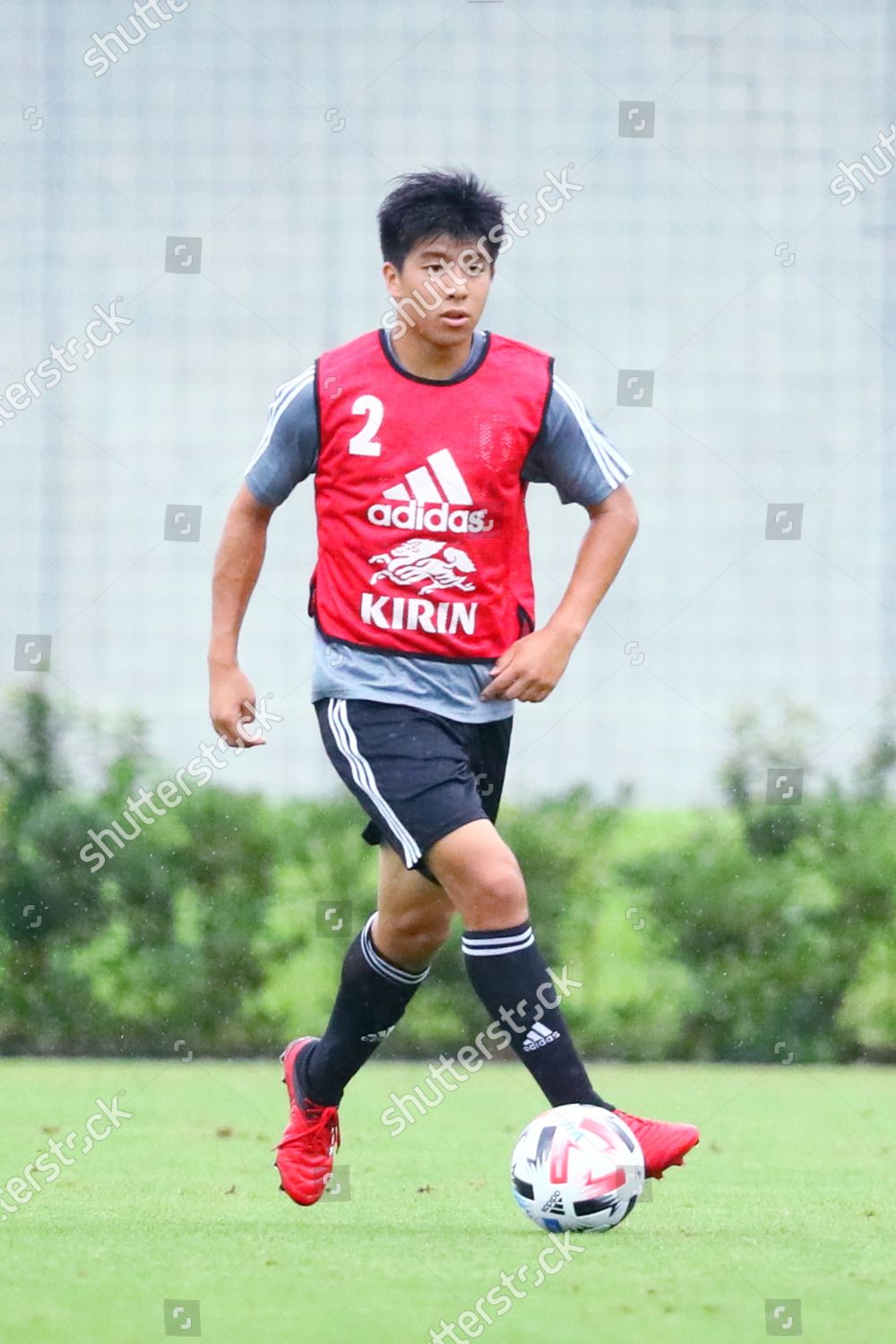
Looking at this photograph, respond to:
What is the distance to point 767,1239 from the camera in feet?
12.5

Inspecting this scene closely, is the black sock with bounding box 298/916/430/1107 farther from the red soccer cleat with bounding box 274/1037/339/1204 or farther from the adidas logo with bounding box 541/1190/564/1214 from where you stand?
the adidas logo with bounding box 541/1190/564/1214

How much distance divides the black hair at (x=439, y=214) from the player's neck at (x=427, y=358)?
0.52ft

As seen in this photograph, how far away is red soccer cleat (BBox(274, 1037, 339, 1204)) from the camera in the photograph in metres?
4.30

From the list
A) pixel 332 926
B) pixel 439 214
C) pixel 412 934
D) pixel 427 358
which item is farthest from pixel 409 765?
pixel 332 926

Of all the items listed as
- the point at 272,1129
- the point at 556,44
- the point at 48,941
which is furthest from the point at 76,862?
the point at 556,44

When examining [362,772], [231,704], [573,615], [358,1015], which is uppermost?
[573,615]

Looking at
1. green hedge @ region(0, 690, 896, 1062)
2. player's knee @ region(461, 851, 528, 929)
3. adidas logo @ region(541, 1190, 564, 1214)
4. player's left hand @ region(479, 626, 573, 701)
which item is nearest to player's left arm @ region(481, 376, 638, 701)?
player's left hand @ region(479, 626, 573, 701)

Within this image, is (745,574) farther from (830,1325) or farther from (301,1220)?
(830,1325)

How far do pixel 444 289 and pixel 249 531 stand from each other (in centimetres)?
69

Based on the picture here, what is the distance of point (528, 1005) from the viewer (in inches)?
150

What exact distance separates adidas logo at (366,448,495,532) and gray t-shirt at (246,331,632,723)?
0.19 metres

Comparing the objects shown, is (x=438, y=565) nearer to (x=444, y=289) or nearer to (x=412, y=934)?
(x=444, y=289)

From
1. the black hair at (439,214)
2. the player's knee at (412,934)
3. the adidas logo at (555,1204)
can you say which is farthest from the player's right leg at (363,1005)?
the black hair at (439,214)

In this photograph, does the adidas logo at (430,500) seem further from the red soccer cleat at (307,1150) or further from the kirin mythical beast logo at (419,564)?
the red soccer cleat at (307,1150)
